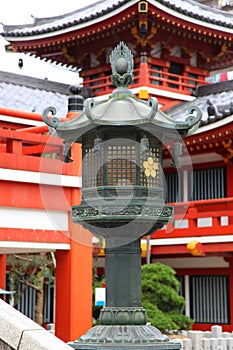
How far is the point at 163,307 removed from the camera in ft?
46.5

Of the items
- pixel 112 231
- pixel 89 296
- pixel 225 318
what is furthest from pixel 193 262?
pixel 112 231

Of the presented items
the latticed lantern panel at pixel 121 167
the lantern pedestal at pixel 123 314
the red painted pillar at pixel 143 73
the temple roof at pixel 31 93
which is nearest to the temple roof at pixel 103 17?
the temple roof at pixel 31 93

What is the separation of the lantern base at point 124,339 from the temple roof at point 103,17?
1390 centimetres

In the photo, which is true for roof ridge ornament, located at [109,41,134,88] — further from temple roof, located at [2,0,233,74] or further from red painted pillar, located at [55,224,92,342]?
temple roof, located at [2,0,233,74]

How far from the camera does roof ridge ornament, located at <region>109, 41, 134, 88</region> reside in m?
6.82

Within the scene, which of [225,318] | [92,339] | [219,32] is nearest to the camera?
[92,339]

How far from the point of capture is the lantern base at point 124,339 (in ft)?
20.1

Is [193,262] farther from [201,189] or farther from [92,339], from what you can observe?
[92,339]

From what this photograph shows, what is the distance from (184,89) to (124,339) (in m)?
16.5

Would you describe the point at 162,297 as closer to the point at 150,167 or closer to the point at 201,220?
the point at 201,220

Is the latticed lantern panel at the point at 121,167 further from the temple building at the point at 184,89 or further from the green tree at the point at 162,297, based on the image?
the temple building at the point at 184,89

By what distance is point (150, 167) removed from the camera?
6766mm

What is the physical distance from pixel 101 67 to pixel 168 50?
213 cm

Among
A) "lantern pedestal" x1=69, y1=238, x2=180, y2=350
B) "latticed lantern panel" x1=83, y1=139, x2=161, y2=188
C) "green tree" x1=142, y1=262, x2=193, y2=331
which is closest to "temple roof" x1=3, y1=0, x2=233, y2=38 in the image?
"green tree" x1=142, y1=262, x2=193, y2=331
